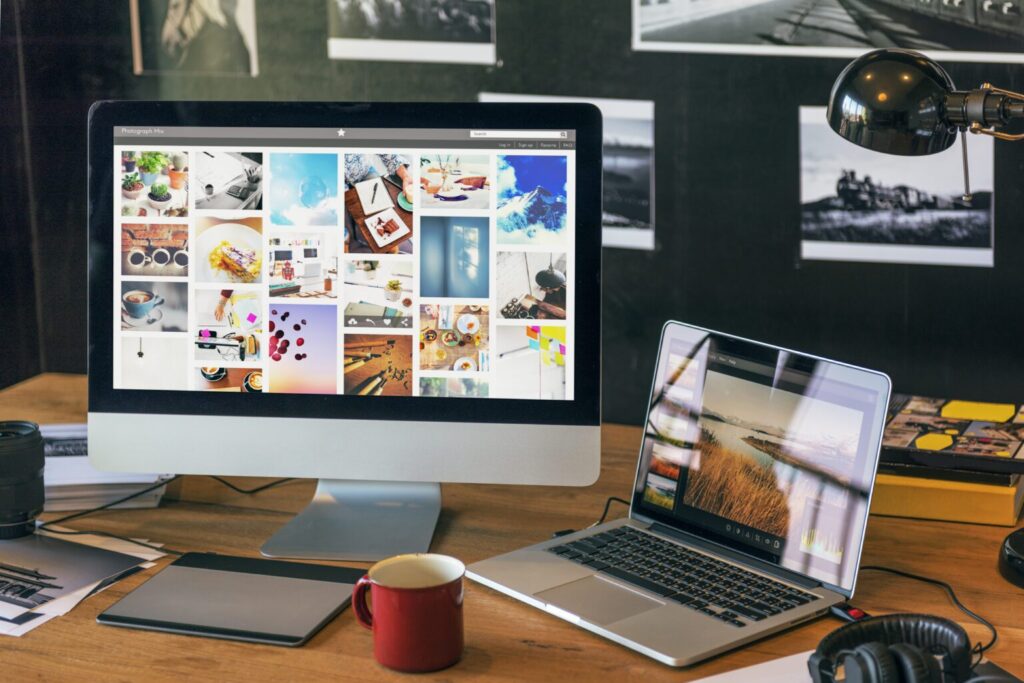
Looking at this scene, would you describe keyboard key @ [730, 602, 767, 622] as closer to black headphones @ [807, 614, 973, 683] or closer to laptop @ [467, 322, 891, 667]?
laptop @ [467, 322, 891, 667]

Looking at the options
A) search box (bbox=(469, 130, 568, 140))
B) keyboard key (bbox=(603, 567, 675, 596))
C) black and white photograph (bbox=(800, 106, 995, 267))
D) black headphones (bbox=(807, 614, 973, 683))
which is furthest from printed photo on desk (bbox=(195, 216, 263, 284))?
black and white photograph (bbox=(800, 106, 995, 267))

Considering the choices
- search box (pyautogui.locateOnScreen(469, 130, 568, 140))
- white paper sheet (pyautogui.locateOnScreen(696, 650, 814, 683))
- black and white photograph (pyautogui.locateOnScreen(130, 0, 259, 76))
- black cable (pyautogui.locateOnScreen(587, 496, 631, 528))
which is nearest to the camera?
white paper sheet (pyautogui.locateOnScreen(696, 650, 814, 683))

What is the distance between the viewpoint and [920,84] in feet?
3.63

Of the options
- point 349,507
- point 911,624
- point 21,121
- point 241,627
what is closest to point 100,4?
point 21,121

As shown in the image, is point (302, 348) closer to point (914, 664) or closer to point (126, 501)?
point (126, 501)

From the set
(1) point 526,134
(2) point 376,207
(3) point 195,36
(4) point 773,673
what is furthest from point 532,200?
(3) point 195,36

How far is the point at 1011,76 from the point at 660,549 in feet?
2.72

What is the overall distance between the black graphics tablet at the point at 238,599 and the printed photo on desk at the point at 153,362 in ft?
0.65

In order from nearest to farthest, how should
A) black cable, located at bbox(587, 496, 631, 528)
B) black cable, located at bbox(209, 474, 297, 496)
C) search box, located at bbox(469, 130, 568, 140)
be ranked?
search box, located at bbox(469, 130, 568, 140)
black cable, located at bbox(587, 496, 631, 528)
black cable, located at bbox(209, 474, 297, 496)

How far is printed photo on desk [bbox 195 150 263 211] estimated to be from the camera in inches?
50.6

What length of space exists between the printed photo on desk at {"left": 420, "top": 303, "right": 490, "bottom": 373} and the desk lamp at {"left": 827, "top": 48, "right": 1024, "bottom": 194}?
1.44 feet

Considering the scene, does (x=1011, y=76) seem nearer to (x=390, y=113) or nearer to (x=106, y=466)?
(x=390, y=113)

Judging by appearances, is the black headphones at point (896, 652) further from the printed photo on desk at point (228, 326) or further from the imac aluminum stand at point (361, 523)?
the printed photo on desk at point (228, 326)

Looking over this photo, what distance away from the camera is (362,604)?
3.48ft
